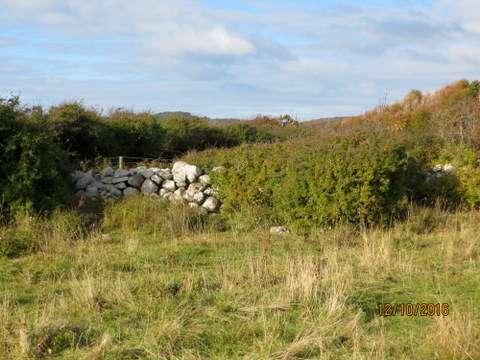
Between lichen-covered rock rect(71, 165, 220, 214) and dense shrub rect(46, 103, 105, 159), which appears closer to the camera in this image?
lichen-covered rock rect(71, 165, 220, 214)

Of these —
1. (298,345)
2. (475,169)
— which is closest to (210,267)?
(298,345)

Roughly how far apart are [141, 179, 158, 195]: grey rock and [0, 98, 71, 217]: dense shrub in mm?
1750

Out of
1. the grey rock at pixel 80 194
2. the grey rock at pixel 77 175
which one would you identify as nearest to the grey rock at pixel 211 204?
the grey rock at pixel 80 194

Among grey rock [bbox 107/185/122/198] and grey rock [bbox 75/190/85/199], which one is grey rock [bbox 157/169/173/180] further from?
grey rock [bbox 75/190/85/199]

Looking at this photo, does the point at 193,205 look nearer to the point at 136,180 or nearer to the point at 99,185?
the point at 136,180

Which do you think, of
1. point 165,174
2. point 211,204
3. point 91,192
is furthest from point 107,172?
point 211,204

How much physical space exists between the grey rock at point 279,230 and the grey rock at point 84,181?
4.24 meters

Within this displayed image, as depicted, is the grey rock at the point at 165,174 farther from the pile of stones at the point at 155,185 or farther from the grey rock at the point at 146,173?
the grey rock at the point at 146,173

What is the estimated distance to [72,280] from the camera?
320 inches

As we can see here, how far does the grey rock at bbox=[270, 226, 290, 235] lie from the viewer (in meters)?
11.8

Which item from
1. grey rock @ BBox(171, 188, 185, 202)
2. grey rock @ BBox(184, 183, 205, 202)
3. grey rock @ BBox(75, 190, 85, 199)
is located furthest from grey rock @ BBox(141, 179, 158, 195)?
grey rock @ BBox(75, 190, 85, 199)

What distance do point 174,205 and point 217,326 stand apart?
7.11 metres

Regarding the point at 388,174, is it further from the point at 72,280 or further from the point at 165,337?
the point at 165,337

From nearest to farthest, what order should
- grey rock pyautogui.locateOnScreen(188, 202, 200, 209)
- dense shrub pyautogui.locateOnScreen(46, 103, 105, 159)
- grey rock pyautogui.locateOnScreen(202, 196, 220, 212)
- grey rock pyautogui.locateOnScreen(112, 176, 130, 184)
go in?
grey rock pyautogui.locateOnScreen(188, 202, 200, 209) < grey rock pyautogui.locateOnScreen(202, 196, 220, 212) < grey rock pyautogui.locateOnScreen(112, 176, 130, 184) < dense shrub pyautogui.locateOnScreen(46, 103, 105, 159)
